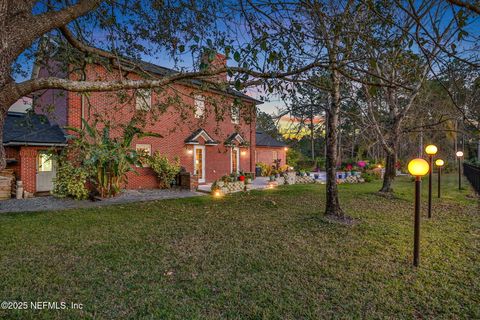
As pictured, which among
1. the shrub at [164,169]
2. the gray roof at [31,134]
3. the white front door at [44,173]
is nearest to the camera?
the gray roof at [31,134]

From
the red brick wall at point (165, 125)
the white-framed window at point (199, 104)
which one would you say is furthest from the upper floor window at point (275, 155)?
the white-framed window at point (199, 104)

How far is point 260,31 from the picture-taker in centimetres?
443

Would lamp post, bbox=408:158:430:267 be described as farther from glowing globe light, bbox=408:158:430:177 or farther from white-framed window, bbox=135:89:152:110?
white-framed window, bbox=135:89:152:110

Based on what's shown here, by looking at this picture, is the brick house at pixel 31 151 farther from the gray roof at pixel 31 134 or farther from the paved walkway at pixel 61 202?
the paved walkway at pixel 61 202

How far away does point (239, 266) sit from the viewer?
4.28m

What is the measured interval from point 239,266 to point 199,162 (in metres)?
12.7

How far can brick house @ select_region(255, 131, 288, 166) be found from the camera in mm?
25562

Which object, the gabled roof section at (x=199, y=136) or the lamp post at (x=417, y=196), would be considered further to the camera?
the gabled roof section at (x=199, y=136)

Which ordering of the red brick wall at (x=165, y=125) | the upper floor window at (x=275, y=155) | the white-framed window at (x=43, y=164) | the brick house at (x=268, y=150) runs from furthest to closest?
the upper floor window at (x=275, y=155)
the brick house at (x=268, y=150)
the white-framed window at (x=43, y=164)
the red brick wall at (x=165, y=125)

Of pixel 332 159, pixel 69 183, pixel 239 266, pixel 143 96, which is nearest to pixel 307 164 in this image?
pixel 332 159

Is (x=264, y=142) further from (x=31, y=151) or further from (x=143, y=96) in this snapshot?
(x=143, y=96)

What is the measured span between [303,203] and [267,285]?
258 inches

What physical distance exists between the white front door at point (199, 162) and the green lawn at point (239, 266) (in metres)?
8.63

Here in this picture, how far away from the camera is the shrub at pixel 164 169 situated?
45.0 feet
